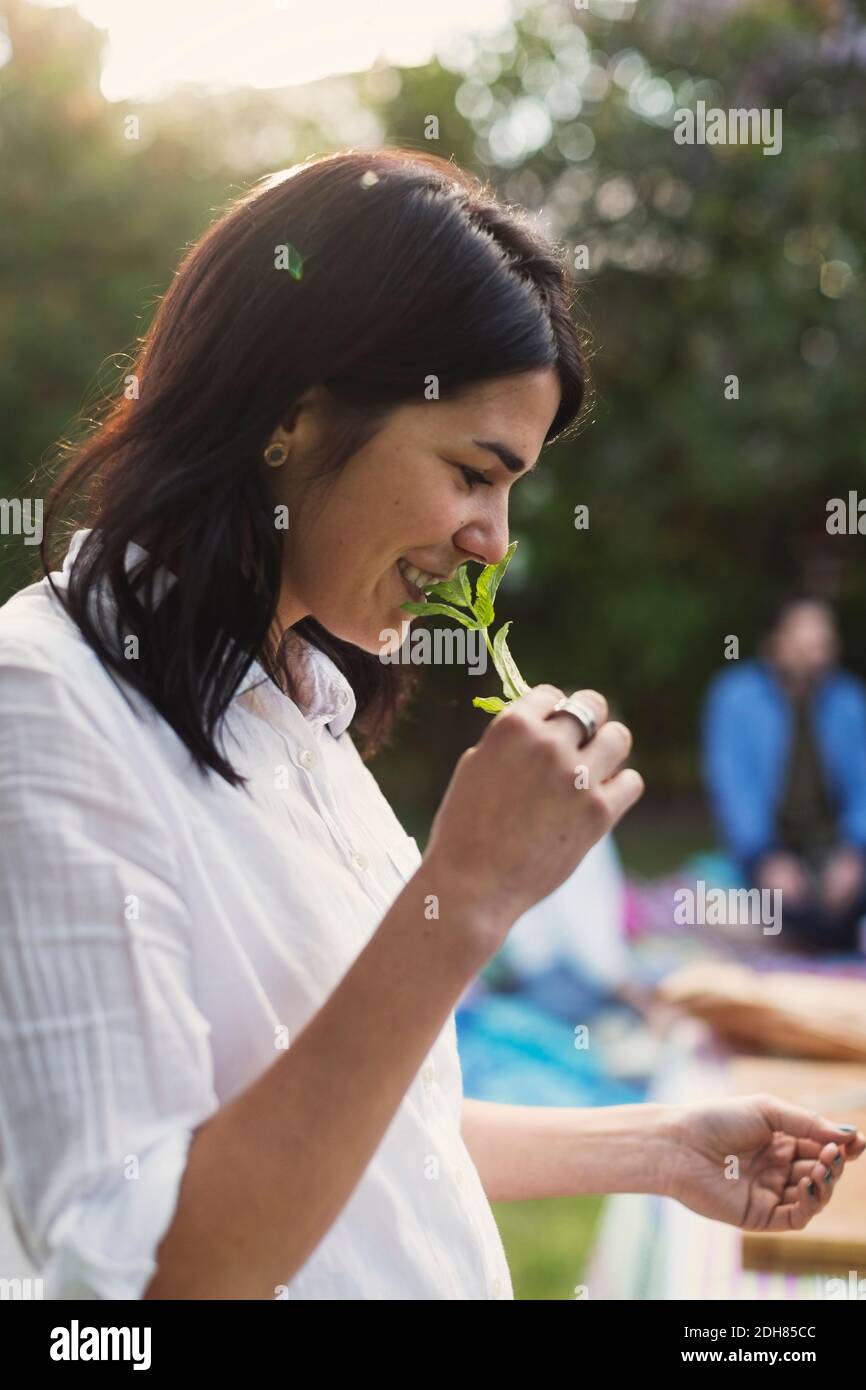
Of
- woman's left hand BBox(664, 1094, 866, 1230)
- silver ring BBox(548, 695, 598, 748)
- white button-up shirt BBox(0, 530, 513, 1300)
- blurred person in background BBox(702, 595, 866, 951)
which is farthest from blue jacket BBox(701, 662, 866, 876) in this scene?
silver ring BBox(548, 695, 598, 748)

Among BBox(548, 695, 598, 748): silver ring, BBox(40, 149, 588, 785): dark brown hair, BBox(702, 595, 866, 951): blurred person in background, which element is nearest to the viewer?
BBox(548, 695, 598, 748): silver ring

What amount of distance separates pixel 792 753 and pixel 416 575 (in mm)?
6545

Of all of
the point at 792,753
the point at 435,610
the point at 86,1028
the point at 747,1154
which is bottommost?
the point at 747,1154

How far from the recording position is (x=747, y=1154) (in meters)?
1.67

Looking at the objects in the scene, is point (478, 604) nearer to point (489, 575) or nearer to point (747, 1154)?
point (489, 575)

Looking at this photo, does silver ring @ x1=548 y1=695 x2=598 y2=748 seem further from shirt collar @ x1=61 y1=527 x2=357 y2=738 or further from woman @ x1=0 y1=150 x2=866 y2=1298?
shirt collar @ x1=61 y1=527 x2=357 y2=738

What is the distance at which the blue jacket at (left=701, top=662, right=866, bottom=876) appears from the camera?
7.54 metres

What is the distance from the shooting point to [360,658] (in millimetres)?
1920

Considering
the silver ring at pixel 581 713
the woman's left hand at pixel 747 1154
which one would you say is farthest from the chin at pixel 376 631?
the woman's left hand at pixel 747 1154

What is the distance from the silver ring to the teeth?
1.22ft

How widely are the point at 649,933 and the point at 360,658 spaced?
5518 mm

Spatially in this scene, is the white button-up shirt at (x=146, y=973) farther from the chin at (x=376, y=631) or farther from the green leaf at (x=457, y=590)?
the green leaf at (x=457, y=590)

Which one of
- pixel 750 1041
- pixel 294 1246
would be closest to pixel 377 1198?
pixel 294 1246

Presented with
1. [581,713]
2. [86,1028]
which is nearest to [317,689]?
[581,713]
